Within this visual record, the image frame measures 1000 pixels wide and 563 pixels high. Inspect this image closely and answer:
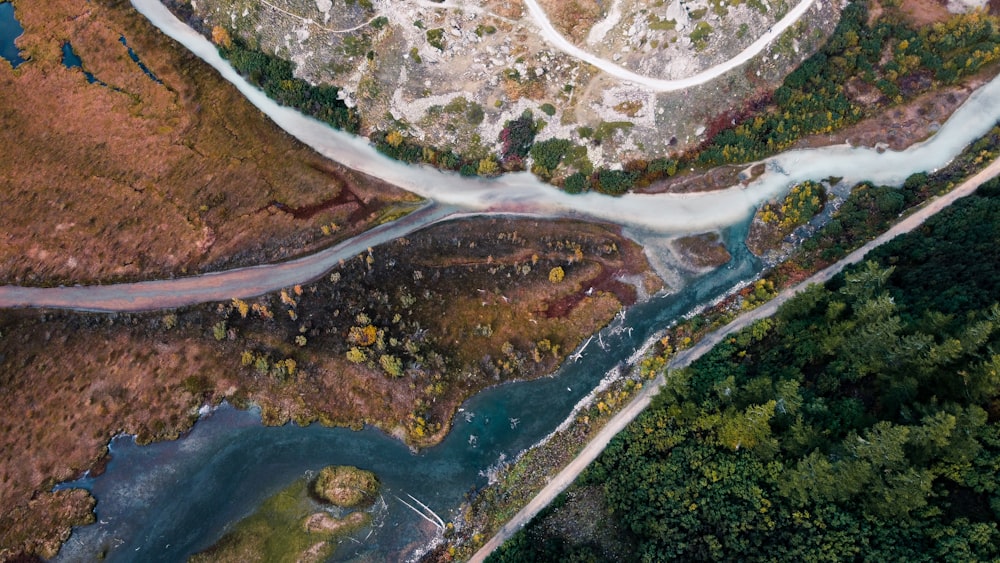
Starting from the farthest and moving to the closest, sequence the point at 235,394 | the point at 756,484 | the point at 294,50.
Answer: the point at 294,50 → the point at 235,394 → the point at 756,484

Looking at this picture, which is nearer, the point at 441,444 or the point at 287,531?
the point at 287,531

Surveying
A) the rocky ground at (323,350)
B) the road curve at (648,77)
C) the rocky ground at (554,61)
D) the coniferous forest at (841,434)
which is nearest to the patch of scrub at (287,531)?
the rocky ground at (323,350)

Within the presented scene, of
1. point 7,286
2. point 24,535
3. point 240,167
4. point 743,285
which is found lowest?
point 24,535

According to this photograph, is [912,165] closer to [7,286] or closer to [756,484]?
[756,484]

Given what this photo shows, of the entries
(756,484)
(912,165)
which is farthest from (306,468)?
(912,165)

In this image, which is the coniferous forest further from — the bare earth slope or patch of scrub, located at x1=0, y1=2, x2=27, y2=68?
patch of scrub, located at x1=0, y1=2, x2=27, y2=68

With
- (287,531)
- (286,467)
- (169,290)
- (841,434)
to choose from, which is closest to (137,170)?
(169,290)

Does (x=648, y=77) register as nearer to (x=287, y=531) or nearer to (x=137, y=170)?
(x=137, y=170)
